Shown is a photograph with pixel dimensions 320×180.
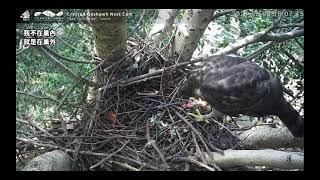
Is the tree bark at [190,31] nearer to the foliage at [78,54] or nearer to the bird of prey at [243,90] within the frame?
the foliage at [78,54]

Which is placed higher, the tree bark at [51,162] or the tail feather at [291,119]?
the tail feather at [291,119]

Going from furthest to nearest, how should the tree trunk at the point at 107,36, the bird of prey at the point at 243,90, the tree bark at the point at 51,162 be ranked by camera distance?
the tree trunk at the point at 107,36 → the bird of prey at the point at 243,90 → the tree bark at the point at 51,162

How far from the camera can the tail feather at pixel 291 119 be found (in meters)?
1.68

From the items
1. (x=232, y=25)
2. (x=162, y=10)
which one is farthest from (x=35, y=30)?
(x=232, y=25)

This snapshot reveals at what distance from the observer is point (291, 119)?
168 centimetres

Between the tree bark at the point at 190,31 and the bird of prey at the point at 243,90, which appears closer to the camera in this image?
the bird of prey at the point at 243,90

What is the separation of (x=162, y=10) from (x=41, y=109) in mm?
628

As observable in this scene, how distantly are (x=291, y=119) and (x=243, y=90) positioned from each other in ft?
0.75

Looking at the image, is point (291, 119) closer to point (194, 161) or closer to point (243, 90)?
point (243, 90)

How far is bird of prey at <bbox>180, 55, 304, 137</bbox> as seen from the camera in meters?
1.62

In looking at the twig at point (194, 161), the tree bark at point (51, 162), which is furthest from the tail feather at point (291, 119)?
the tree bark at point (51, 162)

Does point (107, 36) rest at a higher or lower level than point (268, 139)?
higher

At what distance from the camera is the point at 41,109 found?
1.79m

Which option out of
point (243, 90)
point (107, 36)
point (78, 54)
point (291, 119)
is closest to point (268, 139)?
point (291, 119)
